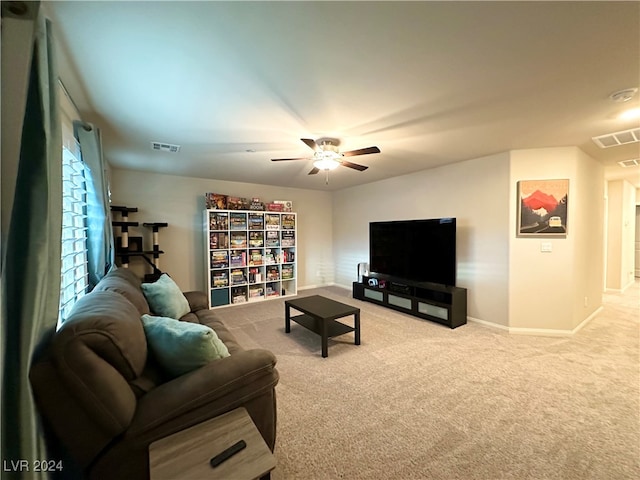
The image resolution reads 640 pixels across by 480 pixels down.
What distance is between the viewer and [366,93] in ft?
6.25

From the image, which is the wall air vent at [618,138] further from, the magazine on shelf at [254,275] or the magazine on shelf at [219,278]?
the magazine on shelf at [219,278]

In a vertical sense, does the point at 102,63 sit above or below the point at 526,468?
above

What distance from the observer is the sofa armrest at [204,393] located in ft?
3.71

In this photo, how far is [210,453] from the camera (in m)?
1.03

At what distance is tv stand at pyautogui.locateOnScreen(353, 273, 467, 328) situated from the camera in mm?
3562

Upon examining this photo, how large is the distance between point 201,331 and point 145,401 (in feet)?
1.18

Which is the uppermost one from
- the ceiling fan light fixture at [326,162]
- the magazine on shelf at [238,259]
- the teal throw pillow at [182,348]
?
the ceiling fan light fixture at [326,162]

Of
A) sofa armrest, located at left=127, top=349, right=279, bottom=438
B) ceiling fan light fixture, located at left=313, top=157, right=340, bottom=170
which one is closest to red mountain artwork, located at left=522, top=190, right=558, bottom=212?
ceiling fan light fixture, located at left=313, top=157, right=340, bottom=170

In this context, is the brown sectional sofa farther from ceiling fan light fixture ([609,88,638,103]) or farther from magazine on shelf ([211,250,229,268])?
magazine on shelf ([211,250,229,268])

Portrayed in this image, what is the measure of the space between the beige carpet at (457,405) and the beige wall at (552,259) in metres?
0.28

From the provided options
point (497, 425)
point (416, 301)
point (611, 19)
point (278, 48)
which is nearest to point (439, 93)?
Result: point (611, 19)

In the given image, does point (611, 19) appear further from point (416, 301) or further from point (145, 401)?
point (416, 301)

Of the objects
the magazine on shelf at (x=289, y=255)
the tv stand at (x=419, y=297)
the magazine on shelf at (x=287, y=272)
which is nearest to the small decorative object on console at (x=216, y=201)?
the magazine on shelf at (x=289, y=255)

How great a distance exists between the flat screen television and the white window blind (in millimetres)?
3990
